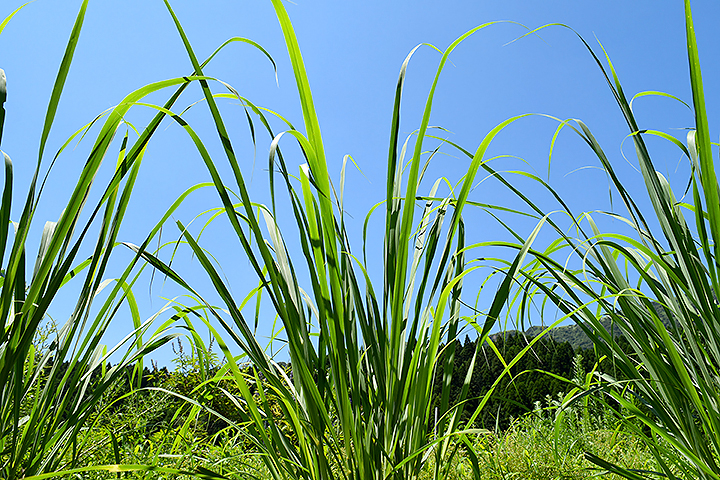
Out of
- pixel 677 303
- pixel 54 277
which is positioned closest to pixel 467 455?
pixel 677 303

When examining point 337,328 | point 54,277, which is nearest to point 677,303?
point 337,328

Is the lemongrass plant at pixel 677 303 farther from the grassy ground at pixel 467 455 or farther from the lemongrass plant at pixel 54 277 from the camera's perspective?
the lemongrass plant at pixel 54 277

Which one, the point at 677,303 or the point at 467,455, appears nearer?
the point at 677,303

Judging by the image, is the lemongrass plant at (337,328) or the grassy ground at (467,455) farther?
the grassy ground at (467,455)

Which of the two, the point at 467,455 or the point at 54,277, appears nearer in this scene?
the point at 54,277

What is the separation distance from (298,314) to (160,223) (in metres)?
0.33

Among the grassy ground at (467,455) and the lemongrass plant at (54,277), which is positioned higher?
the lemongrass plant at (54,277)

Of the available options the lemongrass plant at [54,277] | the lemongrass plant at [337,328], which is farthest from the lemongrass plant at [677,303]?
the lemongrass plant at [54,277]

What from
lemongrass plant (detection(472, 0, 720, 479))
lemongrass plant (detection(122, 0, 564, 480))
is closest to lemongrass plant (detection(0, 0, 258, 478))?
lemongrass plant (detection(122, 0, 564, 480))

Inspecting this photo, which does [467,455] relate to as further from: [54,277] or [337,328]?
[54,277]

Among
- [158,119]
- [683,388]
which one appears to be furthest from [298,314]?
[683,388]

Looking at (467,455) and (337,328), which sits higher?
(337,328)

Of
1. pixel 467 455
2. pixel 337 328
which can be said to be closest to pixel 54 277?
pixel 337 328

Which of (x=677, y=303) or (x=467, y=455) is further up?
(x=677, y=303)
